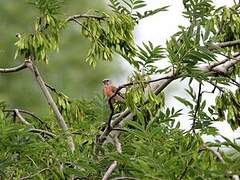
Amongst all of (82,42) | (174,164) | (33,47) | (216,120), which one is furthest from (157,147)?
(82,42)

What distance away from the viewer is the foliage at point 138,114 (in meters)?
1.89

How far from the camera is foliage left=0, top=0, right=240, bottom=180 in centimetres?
189

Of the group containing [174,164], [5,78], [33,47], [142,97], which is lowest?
[174,164]

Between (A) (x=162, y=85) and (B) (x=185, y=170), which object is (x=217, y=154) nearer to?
(B) (x=185, y=170)

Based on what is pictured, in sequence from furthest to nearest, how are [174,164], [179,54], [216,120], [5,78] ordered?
[5,78], [216,120], [179,54], [174,164]

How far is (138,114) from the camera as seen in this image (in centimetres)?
229

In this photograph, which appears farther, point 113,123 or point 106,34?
point 106,34

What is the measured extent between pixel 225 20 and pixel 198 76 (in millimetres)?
792

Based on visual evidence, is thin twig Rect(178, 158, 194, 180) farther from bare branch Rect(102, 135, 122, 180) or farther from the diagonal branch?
the diagonal branch

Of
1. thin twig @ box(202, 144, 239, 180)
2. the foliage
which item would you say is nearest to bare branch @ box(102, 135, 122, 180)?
the foliage

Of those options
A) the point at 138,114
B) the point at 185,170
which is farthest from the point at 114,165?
the point at 185,170

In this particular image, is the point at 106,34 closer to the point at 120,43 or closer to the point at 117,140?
the point at 120,43

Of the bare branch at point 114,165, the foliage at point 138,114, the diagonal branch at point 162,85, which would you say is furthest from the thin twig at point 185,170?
the diagonal branch at point 162,85

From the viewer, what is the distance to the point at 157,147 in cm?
193
